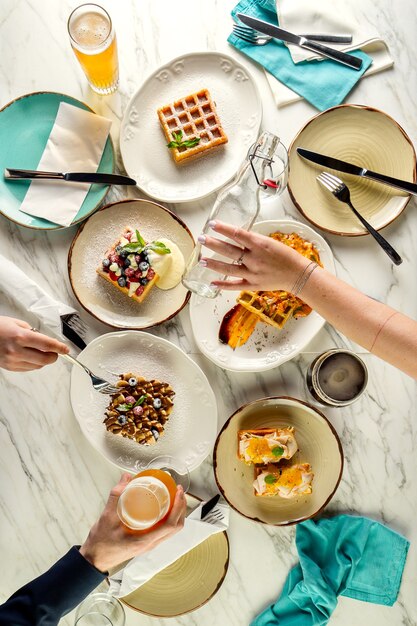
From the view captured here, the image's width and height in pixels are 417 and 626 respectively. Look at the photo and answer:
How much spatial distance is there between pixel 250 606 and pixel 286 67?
6.24 feet

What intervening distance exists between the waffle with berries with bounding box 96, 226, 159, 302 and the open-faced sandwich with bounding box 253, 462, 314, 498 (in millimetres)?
735

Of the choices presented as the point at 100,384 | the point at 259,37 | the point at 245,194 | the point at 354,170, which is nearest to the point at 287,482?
the point at 100,384

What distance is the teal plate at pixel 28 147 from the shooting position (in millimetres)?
2076

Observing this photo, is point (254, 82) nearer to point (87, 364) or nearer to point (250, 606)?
point (87, 364)

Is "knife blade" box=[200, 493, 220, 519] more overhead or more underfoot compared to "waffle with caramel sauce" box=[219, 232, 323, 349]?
more underfoot

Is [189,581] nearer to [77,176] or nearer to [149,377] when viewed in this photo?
[149,377]

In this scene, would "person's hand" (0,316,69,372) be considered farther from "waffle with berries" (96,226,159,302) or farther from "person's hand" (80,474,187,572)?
"person's hand" (80,474,187,572)

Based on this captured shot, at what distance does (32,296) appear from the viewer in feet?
6.84

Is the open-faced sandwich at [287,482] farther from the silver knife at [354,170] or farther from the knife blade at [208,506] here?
the silver knife at [354,170]

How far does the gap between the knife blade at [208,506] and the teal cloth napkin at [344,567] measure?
31 cm

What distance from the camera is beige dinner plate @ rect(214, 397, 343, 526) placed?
2.08 meters

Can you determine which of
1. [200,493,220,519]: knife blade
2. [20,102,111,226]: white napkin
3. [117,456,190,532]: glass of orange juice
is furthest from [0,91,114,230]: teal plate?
[200,493,220,519]: knife blade

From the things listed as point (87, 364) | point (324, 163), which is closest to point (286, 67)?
point (324, 163)

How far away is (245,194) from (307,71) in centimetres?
54
